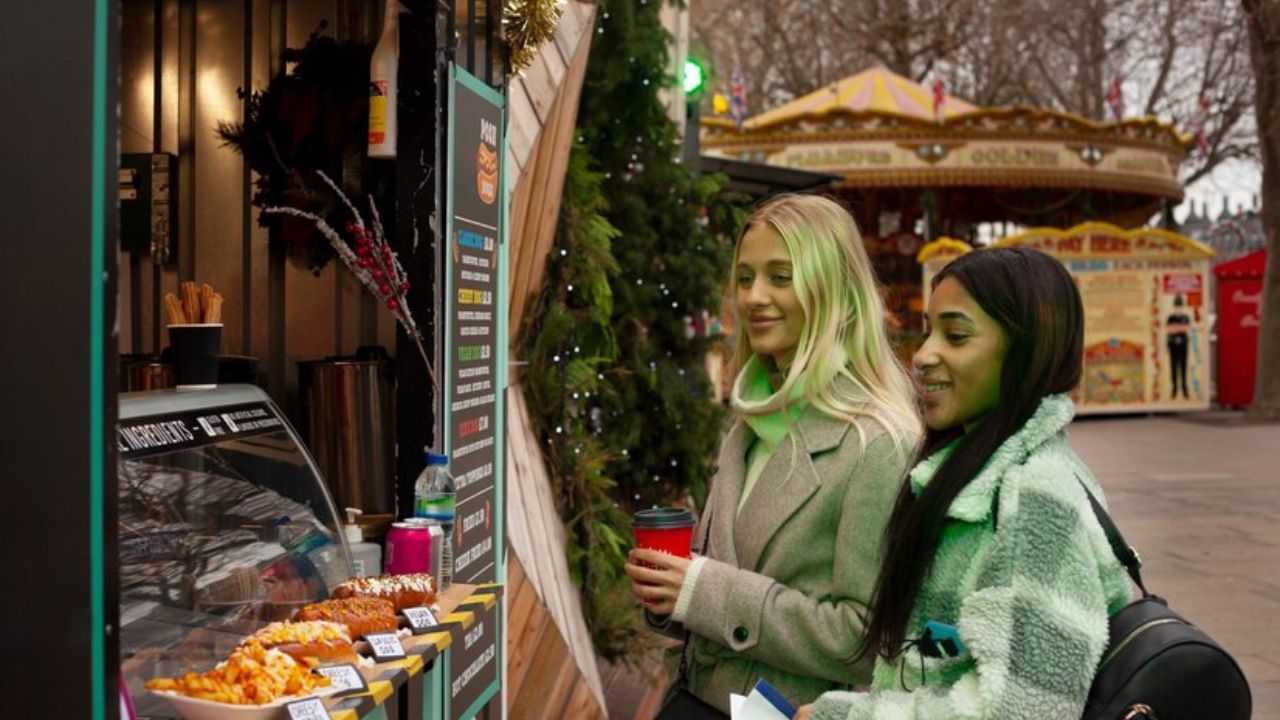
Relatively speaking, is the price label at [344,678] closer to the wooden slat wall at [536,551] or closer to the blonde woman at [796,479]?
the blonde woman at [796,479]

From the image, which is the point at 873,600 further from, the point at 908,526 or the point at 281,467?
the point at 281,467

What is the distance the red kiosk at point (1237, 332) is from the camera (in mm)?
25844

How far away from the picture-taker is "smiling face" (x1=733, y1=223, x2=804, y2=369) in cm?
309

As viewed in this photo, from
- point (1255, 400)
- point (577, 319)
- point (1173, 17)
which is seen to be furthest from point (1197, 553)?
point (1173, 17)

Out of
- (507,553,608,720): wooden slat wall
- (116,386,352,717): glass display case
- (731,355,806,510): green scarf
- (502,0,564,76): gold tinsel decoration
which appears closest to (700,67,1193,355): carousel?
(507,553,608,720): wooden slat wall

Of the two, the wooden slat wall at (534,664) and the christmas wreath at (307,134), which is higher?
the christmas wreath at (307,134)

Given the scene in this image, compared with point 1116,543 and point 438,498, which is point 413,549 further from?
point 1116,543

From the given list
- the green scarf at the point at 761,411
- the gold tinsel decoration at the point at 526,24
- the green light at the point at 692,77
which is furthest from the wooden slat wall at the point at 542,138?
the green light at the point at 692,77

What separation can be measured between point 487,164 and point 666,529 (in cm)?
207

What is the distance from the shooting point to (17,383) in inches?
79.2

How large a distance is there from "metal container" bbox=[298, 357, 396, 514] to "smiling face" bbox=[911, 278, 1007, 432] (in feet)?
7.34

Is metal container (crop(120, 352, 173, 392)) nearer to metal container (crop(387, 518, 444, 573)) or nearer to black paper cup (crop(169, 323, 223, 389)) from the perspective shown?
black paper cup (crop(169, 323, 223, 389))

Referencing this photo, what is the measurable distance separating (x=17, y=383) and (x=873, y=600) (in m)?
1.49

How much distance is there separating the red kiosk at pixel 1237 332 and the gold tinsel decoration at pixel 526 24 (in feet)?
78.0
